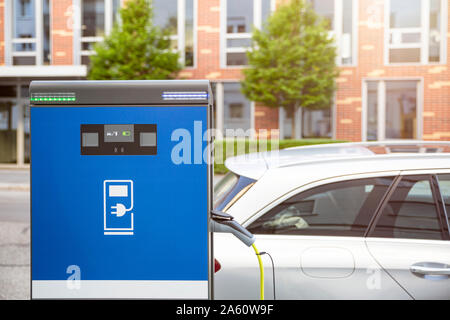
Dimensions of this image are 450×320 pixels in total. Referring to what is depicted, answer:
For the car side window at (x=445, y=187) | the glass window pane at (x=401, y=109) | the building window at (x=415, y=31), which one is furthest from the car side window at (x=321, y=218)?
the building window at (x=415, y=31)

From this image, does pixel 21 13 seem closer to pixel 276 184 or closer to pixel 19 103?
pixel 19 103

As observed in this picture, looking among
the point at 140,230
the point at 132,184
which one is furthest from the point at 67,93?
the point at 140,230

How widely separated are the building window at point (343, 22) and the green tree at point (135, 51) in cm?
557

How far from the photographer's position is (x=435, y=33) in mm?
15719

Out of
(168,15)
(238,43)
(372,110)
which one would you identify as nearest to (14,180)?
(168,15)

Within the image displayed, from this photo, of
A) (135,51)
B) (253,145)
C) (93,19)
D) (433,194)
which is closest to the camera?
(433,194)

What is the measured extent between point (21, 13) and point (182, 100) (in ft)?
60.4

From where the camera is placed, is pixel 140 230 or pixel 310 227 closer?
pixel 140 230

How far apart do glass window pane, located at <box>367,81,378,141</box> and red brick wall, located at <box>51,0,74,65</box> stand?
437 inches

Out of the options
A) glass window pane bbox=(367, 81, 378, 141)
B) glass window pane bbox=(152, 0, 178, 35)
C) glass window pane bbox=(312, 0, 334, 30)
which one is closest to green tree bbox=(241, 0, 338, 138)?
glass window pane bbox=(312, 0, 334, 30)

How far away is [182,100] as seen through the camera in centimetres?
155

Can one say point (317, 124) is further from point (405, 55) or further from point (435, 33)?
point (435, 33)

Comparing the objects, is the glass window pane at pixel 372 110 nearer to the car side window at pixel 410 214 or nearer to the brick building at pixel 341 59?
the brick building at pixel 341 59

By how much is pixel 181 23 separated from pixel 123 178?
16043 millimetres
